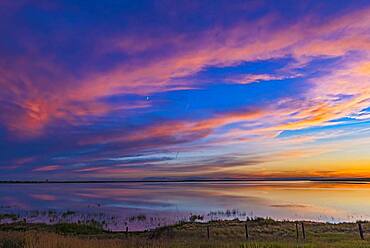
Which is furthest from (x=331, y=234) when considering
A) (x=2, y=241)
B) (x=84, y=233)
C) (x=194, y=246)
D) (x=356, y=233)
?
(x=2, y=241)

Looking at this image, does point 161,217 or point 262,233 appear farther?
point 161,217

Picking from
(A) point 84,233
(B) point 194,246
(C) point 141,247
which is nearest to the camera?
(C) point 141,247

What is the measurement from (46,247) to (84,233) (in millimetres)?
20178

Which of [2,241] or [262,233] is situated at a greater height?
[2,241]

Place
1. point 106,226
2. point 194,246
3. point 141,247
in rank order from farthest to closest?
point 106,226 → point 194,246 → point 141,247

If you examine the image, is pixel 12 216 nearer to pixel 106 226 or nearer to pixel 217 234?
pixel 106 226

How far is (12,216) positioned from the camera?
1928 inches

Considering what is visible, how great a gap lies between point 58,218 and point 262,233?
89.8ft

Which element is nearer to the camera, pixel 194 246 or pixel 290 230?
pixel 194 246

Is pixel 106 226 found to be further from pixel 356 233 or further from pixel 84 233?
pixel 356 233

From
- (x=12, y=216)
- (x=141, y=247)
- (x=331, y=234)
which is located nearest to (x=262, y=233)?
(x=331, y=234)

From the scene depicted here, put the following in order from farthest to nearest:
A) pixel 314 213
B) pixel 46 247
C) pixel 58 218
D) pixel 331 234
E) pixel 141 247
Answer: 1. pixel 314 213
2. pixel 58 218
3. pixel 331 234
4. pixel 141 247
5. pixel 46 247

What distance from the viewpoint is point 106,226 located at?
40.6 meters

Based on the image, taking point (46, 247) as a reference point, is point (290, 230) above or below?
below
